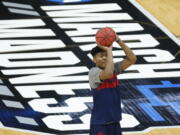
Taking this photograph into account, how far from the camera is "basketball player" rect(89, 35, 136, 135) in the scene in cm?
809

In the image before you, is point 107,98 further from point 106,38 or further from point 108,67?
point 106,38

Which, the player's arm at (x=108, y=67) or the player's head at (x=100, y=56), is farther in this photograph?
the player's head at (x=100, y=56)

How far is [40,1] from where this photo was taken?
1434 cm

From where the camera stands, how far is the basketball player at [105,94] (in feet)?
26.5

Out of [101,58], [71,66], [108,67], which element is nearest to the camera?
[108,67]

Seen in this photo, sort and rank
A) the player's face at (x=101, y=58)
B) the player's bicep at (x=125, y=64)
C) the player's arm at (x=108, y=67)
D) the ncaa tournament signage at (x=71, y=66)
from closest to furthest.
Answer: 1. the player's arm at (x=108, y=67)
2. the player's face at (x=101, y=58)
3. the player's bicep at (x=125, y=64)
4. the ncaa tournament signage at (x=71, y=66)

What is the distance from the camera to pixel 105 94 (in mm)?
8156

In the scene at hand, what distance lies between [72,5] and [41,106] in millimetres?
3762

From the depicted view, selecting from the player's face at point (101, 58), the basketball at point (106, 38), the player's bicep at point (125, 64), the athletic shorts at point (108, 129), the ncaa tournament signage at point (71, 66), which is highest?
the basketball at point (106, 38)

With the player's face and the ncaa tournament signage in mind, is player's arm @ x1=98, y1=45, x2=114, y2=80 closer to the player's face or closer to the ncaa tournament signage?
the player's face

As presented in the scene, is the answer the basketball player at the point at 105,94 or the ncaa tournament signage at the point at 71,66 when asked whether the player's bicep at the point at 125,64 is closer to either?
the basketball player at the point at 105,94

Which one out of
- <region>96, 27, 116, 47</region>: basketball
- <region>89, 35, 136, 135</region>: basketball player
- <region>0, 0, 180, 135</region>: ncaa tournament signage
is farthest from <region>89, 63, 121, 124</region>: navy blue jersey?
<region>0, 0, 180, 135</region>: ncaa tournament signage

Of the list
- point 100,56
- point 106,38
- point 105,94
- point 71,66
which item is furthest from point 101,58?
point 71,66

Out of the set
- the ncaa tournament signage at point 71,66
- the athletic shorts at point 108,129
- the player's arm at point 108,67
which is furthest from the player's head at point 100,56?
the ncaa tournament signage at point 71,66
